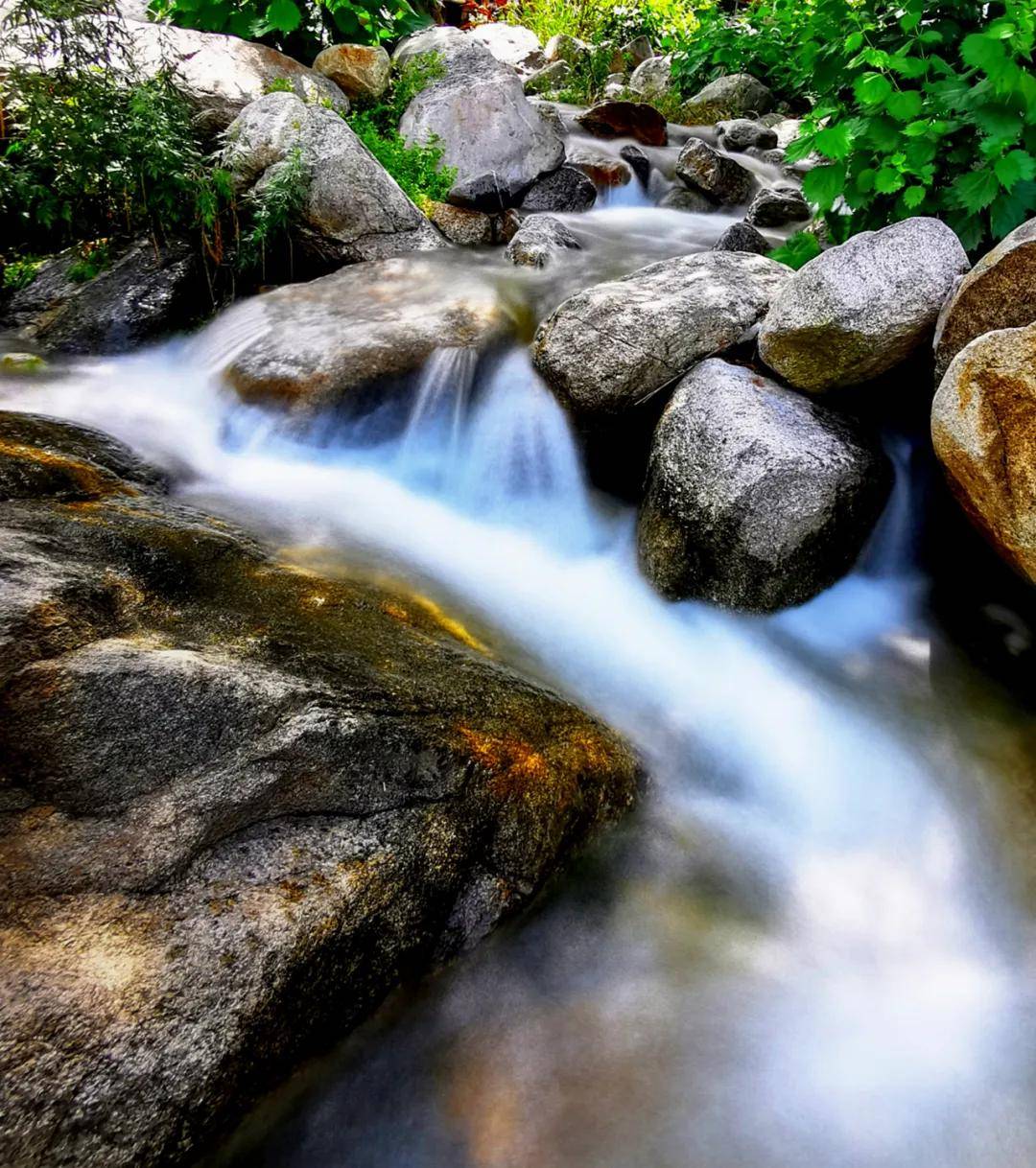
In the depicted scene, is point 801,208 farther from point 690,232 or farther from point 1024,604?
point 1024,604

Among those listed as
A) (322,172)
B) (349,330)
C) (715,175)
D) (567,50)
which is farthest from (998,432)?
(567,50)

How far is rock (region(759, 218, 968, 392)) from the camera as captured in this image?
11.3ft

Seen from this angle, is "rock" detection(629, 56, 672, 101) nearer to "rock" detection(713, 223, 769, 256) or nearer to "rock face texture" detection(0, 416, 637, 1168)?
"rock" detection(713, 223, 769, 256)

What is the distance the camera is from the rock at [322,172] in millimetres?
6352

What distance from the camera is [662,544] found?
151 inches

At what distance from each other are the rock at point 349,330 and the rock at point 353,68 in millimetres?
3831

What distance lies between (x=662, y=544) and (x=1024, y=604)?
1.82m

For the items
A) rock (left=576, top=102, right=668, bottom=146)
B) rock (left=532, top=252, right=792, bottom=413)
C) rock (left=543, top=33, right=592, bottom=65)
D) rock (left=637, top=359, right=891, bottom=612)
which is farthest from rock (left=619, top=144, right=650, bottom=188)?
rock (left=637, top=359, right=891, bottom=612)

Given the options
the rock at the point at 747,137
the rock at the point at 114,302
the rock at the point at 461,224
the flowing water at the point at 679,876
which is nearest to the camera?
the flowing water at the point at 679,876

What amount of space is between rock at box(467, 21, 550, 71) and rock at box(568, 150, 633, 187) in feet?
20.9

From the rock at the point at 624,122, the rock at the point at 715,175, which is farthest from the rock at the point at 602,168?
the rock at the point at 624,122

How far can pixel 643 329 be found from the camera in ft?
13.5

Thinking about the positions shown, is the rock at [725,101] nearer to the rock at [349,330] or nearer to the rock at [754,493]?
the rock at [349,330]

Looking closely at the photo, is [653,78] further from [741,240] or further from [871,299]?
[871,299]
